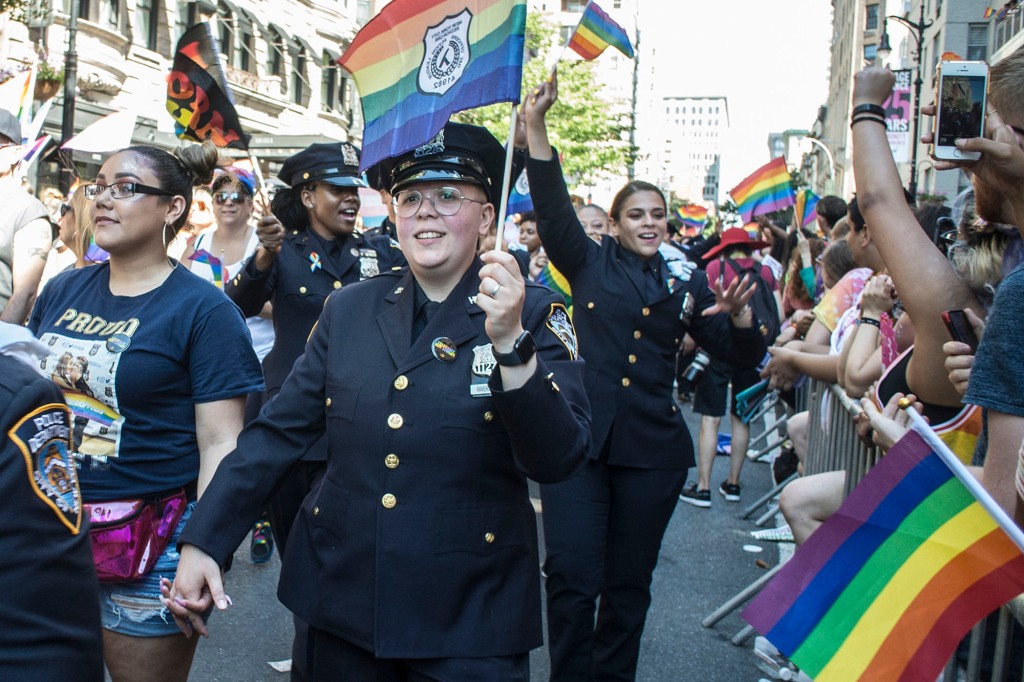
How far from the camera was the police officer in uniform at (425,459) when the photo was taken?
2771 mm

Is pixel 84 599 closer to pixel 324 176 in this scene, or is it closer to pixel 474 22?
pixel 474 22

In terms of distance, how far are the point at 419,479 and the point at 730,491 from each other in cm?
704

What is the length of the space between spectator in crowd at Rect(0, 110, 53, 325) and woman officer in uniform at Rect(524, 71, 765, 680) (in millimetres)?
3165

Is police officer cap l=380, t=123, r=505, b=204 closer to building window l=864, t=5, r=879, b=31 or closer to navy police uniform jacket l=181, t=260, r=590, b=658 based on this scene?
navy police uniform jacket l=181, t=260, r=590, b=658

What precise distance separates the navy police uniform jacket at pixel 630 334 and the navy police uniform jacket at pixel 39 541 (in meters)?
2.89

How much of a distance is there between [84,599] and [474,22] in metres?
1.79

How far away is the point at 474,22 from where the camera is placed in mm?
2994

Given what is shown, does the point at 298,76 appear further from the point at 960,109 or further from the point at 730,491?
the point at 960,109

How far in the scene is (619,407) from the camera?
487 cm

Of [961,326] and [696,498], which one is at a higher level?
[961,326]

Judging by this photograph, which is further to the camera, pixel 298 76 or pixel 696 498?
pixel 298 76

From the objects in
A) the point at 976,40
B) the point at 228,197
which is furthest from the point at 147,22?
the point at 976,40

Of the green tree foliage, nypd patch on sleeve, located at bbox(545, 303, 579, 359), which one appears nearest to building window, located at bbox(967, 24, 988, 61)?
the green tree foliage

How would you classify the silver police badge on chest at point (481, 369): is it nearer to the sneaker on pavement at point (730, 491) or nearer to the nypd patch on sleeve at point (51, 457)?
the nypd patch on sleeve at point (51, 457)
